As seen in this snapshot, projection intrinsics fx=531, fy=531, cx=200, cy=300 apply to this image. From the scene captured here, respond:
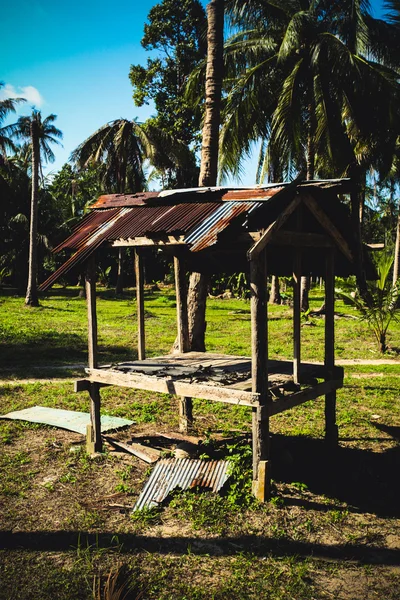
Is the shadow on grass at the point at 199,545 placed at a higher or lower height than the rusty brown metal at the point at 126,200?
lower

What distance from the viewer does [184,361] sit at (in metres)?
7.38

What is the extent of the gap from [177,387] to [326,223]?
2.65m

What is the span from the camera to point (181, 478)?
5961 mm

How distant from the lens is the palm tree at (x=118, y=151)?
26688mm

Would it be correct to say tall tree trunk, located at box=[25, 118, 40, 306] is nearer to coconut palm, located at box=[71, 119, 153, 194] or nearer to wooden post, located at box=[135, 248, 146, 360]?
coconut palm, located at box=[71, 119, 153, 194]

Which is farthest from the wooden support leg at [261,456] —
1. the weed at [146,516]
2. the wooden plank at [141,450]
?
the wooden plank at [141,450]

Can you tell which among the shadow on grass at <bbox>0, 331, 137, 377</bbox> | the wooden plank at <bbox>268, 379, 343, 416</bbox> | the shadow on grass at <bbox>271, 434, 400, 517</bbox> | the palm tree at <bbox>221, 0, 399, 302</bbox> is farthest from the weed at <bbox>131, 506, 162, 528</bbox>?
the palm tree at <bbox>221, 0, 399, 302</bbox>

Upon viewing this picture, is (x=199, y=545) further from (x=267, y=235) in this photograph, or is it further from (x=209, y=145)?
(x=209, y=145)

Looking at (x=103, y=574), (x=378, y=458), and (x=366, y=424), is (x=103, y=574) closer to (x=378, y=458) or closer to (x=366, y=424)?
(x=378, y=458)

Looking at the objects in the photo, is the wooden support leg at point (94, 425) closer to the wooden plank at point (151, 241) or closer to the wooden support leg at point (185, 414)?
the wooden support leg at point (185, 414)

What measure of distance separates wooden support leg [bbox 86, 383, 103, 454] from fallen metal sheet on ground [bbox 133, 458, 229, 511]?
3.92 feet

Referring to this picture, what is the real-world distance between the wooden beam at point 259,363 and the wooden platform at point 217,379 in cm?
12

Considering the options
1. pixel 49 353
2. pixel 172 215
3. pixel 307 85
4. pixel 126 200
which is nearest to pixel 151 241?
pixel 172 215

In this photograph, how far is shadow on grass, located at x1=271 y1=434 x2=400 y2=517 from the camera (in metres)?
5.71
